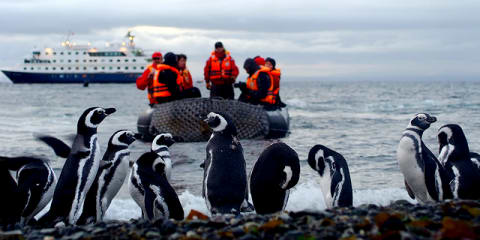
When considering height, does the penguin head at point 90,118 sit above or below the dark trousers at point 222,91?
above

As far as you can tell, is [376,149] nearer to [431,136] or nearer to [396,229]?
[431,136]

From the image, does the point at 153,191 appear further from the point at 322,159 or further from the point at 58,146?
the point at 322,159

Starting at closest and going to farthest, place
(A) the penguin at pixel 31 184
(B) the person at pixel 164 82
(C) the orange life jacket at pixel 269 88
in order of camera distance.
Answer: (A) the penguin at pixel 31 184 → (B) the person at pixel 164 82 → (C) the orange life jacket at pixel 269 88

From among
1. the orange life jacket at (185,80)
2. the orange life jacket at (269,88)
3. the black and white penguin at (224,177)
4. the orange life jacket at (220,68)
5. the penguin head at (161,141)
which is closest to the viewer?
the black and white penguin at (224,177)

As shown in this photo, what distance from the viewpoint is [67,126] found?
18891 millimetres

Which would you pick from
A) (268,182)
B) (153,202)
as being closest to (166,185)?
(153,202)

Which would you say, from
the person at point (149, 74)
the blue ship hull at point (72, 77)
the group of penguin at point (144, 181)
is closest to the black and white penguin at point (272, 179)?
the group of penguin at point (144, 181)

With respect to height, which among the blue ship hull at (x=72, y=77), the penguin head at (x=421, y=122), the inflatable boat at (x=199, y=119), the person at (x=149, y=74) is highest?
the person at (x=149, y=74)

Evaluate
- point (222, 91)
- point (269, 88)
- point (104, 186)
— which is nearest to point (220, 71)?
point (222, 91)

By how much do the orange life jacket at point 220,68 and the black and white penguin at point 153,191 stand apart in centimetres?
709

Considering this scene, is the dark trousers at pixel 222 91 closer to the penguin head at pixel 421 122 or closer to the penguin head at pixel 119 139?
the penguin head at pixel 119 139

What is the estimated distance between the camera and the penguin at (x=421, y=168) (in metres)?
5.85

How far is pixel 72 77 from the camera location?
84062 millimetres

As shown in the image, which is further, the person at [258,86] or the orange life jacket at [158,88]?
the person at [258,86]
